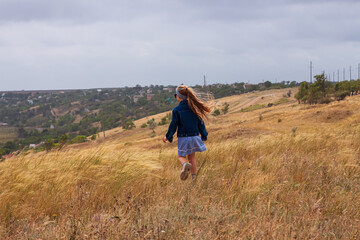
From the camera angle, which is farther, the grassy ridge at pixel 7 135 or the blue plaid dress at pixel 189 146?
the grassy ridge at pixel 7 135

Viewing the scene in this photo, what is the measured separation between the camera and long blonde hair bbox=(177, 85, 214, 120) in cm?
510

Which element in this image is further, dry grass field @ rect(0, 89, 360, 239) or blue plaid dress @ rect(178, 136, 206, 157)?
blue plaid dress @ rect(178, 136, 206, 157)

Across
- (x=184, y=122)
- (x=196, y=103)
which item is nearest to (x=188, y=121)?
(x=184, y=122)

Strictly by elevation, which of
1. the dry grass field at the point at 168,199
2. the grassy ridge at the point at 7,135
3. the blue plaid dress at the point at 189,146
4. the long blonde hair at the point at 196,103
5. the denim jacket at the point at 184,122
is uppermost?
the long blonde hair at the point at 196,103

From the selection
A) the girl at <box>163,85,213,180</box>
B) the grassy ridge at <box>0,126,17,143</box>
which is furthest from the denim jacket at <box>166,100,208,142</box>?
the grassy ridge at <box>0,126,17,143</box>

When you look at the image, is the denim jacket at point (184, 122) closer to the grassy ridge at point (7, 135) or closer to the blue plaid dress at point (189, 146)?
the blue plaid dress at point (189, 146)

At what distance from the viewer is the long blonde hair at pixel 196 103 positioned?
5.10 metres

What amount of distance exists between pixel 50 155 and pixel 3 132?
A: 5674 inches

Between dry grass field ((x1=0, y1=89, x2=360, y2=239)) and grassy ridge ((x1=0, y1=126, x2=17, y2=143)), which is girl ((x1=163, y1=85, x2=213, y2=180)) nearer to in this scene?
dry grass field ((x1=0, y1=89, x2=360, y2=239))

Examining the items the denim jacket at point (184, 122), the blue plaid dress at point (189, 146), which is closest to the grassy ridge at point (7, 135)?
the denim jacket at point (184, 122)

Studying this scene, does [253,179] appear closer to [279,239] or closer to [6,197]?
[279,239]

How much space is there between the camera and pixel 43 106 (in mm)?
180000

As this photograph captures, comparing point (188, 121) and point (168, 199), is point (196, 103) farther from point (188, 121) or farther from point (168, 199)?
point (168, 199)

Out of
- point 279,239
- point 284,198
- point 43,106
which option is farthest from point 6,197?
point 43,106
